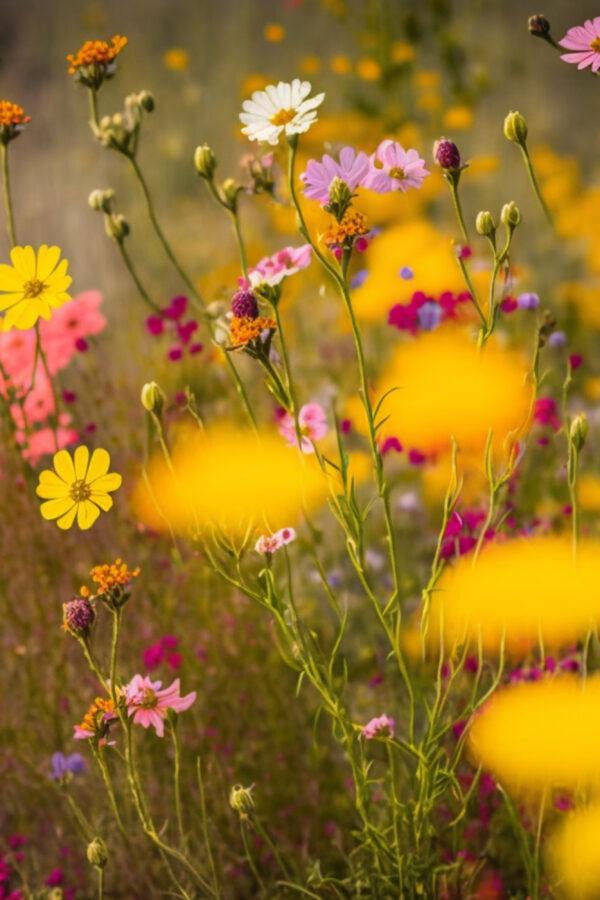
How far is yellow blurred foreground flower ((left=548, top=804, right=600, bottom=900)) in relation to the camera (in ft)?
3.62

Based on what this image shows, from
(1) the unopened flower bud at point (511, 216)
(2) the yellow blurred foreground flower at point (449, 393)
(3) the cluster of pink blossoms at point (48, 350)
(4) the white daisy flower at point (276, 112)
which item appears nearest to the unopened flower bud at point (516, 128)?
(1) the unopened flower bud at point (511, 216)

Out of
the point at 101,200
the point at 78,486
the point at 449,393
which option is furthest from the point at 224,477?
the point at 449,393

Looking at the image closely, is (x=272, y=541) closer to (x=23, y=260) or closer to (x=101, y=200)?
(x=23, y=260)

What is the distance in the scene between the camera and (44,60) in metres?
5.06

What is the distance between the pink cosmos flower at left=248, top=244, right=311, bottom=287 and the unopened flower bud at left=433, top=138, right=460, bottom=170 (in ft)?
0.46

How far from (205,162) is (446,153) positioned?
0.29 metres

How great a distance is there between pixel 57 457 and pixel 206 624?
0.77 m

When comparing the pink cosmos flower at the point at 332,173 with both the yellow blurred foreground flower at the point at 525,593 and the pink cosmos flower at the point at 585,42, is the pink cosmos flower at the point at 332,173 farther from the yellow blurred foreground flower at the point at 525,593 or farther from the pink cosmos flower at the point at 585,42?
the yellow blurred foreground flower at the point at 525,593

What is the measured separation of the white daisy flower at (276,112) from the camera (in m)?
0.91

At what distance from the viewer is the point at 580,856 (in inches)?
43.6

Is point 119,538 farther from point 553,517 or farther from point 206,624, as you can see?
point 553,517

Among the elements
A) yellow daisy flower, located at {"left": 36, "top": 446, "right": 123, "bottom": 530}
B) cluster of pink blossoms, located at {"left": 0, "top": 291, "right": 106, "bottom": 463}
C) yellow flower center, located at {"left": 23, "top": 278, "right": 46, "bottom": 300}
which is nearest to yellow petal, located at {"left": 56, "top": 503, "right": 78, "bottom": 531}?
yellow daisy flower, located at {"left": 36, "top": 446, "right": 123, "bottom": 530}

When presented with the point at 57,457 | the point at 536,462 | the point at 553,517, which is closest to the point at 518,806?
the point at 553,517

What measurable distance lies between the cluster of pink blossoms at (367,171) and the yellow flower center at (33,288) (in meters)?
0.26
